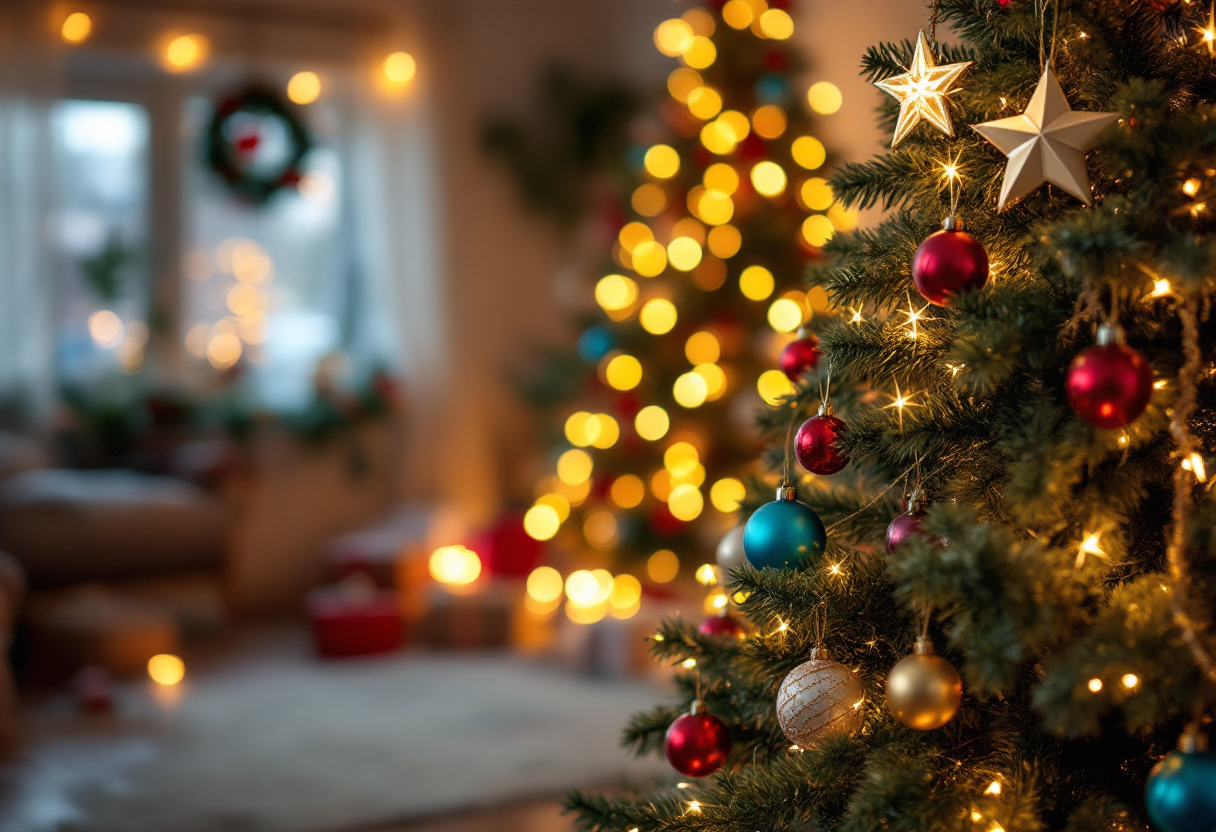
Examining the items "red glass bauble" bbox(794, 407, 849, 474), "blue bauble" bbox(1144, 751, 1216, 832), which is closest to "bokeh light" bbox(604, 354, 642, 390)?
"red glass bauble" bbox(794, 407, 849, 474)

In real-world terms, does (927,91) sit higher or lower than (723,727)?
higher

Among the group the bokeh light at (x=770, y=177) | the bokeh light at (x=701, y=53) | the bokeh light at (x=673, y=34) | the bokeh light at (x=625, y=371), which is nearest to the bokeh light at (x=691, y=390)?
the bokeh light at (x=625, y=371)

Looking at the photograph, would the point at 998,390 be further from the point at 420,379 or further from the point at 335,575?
the point at 420,379

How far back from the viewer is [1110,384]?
30.7 inches

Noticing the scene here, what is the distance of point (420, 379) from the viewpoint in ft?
13.3

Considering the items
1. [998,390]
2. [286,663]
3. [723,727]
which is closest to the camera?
[998,390]

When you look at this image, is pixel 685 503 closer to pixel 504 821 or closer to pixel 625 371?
pixel 625 371

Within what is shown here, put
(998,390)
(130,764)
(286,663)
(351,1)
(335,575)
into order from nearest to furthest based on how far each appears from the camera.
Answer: (998,390) → (130,764) → (286,663) → (335,575) → (351,1)

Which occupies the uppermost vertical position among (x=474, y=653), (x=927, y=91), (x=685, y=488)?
(x=685, y=488)

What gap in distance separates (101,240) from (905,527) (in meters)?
3.51

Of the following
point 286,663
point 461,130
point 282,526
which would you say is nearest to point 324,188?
point 461,130

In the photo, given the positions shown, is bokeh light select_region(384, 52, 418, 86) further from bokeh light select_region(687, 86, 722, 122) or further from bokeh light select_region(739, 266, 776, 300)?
bokeh light select_region(739, 266, 776, 300)

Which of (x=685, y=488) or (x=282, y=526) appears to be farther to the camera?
(x=282, y=526)

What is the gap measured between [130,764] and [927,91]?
6.95ft
